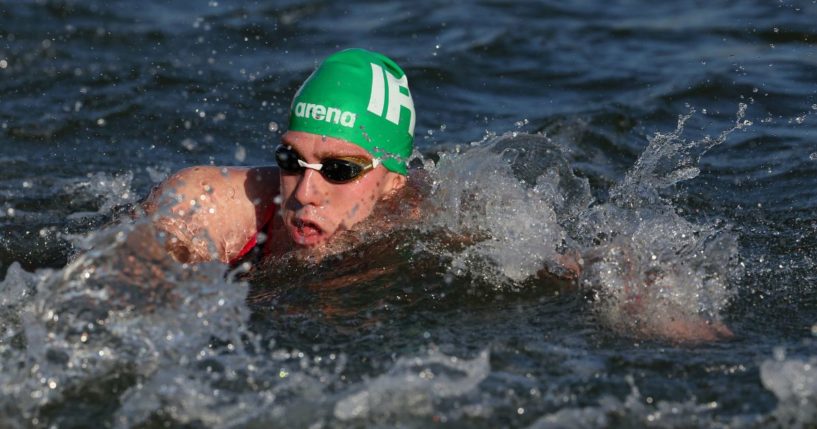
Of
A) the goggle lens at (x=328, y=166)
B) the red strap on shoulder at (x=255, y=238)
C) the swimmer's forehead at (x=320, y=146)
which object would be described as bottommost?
the red strap on shoulder at (x=255, y=238)

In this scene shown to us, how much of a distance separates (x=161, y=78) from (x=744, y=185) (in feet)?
16.4

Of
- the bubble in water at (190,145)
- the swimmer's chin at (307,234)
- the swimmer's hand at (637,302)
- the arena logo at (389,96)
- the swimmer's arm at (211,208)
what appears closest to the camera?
the swimmer's hand at (637,302)

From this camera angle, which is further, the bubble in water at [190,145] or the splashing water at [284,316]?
the bubble in water at [190,145]

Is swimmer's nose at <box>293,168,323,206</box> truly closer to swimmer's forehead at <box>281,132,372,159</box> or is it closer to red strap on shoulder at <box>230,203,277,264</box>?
swimmer's forehead at <box>281,132,372,159</box>

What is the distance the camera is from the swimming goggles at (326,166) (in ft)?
19.3

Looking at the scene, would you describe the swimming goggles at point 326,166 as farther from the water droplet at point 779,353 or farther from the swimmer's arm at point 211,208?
the water droplet at point 779,353

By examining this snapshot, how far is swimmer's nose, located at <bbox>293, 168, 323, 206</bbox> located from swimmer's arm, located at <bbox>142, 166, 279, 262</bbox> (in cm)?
54

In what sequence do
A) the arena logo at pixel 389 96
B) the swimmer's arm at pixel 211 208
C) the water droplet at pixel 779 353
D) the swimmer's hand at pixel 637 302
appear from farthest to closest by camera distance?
the arena logo at pixel 389 96 → the swimmer's arm at pixel 211 208 → the swimmer's hand at pixel 637 302 → the water droplet at pixel 779 353

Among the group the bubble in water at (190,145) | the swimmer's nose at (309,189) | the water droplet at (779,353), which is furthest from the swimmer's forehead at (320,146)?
the bubble in water at (190,145)

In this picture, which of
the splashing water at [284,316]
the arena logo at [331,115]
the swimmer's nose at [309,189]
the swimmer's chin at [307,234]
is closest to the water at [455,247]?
the splashing water at [284,316]

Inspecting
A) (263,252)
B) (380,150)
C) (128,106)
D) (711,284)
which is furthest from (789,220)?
(128,106)

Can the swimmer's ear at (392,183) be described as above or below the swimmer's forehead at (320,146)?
below

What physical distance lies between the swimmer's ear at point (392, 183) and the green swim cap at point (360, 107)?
6 centimetres

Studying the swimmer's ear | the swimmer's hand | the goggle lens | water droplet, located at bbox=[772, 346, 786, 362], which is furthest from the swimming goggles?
water droplet, located at bbox=[772, 346, 786, 362]
